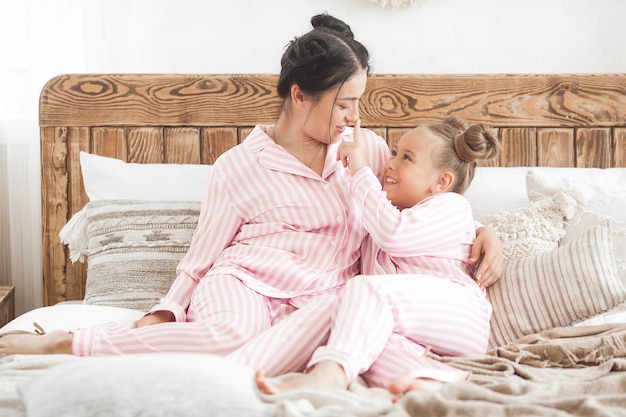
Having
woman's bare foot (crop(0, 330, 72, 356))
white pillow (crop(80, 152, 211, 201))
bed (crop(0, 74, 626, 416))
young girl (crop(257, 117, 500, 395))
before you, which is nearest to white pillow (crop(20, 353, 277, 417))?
bed (crop(0, 74, 626, 416))

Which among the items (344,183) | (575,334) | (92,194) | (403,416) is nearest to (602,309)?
(575,334)

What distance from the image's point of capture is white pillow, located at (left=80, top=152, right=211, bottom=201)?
6.87 feet

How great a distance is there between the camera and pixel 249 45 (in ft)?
8.04

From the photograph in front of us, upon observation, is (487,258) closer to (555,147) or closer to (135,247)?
(555,147)

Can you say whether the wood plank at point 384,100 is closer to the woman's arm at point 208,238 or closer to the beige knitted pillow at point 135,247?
the beige knitted pillow at point 135,247

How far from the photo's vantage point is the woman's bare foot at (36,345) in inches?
59.1

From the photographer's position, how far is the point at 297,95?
1806 mm

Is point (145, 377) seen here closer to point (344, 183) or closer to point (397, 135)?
point (344, 183)

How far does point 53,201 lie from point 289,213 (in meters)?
0.91

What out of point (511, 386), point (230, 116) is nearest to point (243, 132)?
point (230, 116)

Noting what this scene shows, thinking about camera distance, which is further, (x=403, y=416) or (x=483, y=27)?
(x=483, y=27)

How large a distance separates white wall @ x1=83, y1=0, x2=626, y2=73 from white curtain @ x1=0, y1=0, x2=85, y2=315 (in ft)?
0.32

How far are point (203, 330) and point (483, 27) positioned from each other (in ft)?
4.79

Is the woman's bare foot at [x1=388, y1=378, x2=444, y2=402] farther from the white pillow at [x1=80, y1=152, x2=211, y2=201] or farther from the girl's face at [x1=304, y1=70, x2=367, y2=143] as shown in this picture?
the white pillow at [x1=80, y1=152, x2=211, y2=201]
